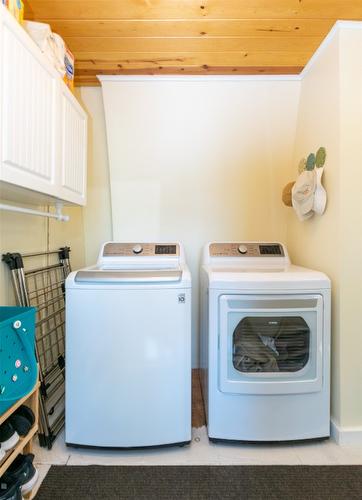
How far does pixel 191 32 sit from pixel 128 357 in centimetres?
197

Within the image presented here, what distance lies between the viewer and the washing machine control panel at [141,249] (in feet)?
6.31

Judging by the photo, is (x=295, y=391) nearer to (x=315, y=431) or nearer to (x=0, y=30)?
(x=315, y=431)

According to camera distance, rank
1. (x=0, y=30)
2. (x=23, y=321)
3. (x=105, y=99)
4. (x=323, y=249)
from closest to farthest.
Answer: (x=0, y=30), (x=23, y=321), (x=323, y=249), (x=105, y=99)

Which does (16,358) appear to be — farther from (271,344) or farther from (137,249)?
(271,344)

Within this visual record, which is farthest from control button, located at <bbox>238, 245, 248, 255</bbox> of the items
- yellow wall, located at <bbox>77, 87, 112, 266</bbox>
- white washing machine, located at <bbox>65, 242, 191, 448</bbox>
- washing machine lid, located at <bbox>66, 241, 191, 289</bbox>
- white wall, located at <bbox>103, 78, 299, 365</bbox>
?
yellow wall, located at <bbox>77, 87, 112, 266</bbox>

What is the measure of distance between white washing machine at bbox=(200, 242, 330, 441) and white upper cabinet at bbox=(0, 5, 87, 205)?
1.00m

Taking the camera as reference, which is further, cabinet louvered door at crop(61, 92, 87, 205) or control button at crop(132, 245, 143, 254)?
control button at crop(132, 245, 143, 254)

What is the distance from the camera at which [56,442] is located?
4.95 feet

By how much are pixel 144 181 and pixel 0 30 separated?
1.31 metres

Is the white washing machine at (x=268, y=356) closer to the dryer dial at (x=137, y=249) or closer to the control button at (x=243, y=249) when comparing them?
the control button at (x=243, y=249)

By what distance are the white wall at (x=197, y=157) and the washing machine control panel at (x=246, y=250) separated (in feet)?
0.87

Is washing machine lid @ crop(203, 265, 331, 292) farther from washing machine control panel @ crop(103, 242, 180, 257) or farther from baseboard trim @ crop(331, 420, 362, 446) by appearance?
baseboard trim @ crop(331, 420, 362, 446)

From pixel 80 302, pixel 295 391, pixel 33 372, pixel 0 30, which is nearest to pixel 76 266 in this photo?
pixel 80 302

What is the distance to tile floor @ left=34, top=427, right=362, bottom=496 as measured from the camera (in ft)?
4.55
